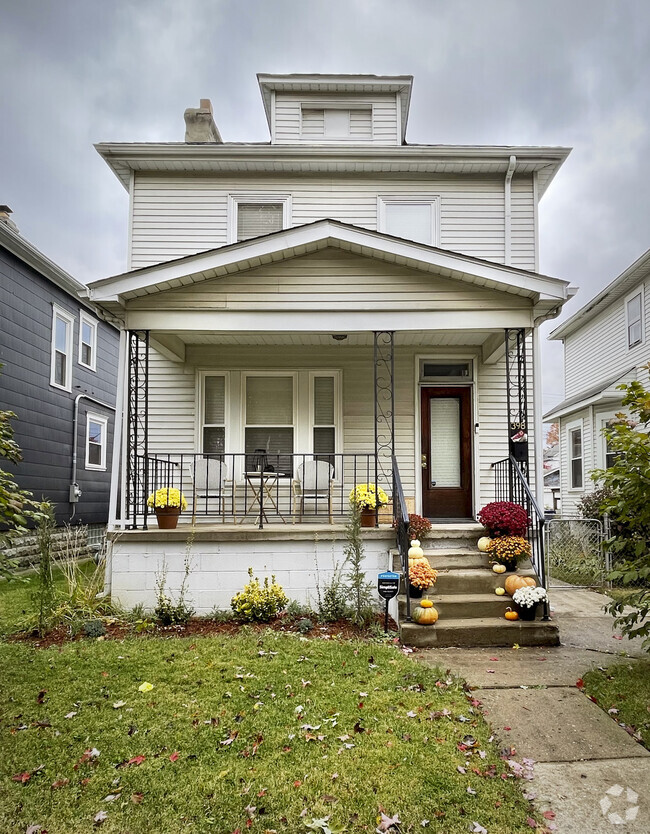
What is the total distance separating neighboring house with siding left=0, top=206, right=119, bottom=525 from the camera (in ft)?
36.7

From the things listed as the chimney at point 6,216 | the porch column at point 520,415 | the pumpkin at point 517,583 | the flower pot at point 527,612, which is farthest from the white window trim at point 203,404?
the chimney at point 6,216

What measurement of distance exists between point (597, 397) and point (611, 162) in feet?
69.4

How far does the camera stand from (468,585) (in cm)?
656

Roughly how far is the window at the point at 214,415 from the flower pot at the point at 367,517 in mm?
3042

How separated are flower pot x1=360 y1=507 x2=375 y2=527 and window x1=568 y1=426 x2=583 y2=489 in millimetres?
11810

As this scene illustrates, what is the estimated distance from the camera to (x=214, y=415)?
938 centimetres

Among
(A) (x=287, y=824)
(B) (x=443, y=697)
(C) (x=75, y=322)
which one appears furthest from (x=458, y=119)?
(A) (x=287, y=824)

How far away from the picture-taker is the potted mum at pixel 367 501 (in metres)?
7.21

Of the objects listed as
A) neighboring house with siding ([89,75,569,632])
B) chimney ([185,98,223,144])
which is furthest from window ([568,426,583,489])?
chimney ([185,98,223,144])

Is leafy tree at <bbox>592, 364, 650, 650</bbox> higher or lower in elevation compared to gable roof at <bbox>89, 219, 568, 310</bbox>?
lower

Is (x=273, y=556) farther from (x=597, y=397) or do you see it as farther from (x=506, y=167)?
(x=597, y=397)

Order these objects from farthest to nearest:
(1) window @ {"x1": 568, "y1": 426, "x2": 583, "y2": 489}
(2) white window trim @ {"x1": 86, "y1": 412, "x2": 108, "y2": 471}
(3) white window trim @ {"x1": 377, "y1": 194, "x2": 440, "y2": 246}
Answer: (1) window @ {"x1": 568, "y1": 426, "x2": 583, "y2": 489}, (2) white window trim @ {"x1": 86, "y1": 412, "x2": 108, "y2": 471}, (3) white window trim @ {"x1": 377, "y1": 194, "x2": 440, "y2": 246}

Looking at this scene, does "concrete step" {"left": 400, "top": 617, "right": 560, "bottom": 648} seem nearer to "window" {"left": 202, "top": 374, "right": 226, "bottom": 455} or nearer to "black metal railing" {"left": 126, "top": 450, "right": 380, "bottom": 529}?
"black metal railing" {"left": 126, "top": 450, "right": 380, "bottom": 529}

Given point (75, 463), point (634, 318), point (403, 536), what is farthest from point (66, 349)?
point (634, 318)
